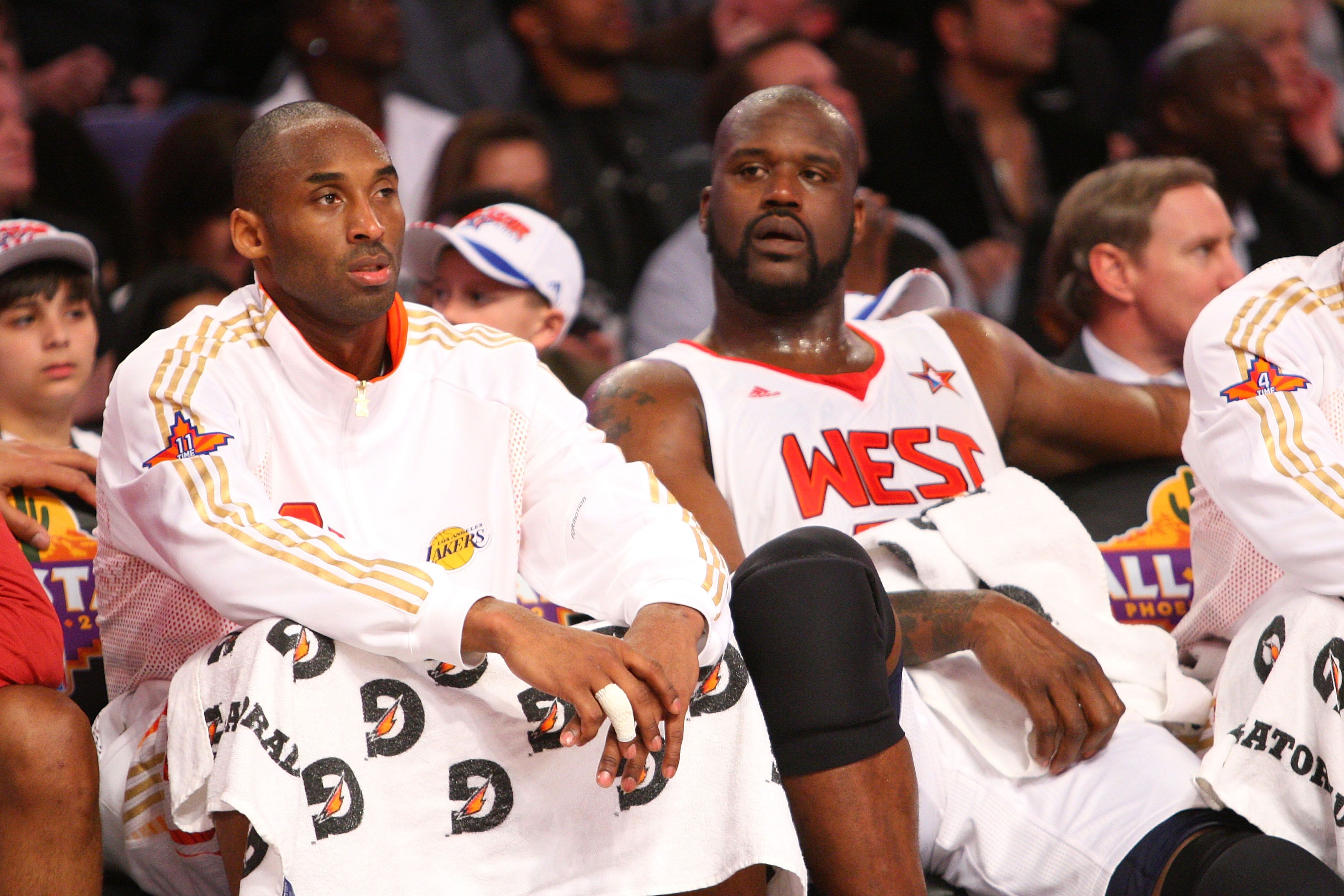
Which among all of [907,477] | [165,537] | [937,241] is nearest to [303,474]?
[165,537]

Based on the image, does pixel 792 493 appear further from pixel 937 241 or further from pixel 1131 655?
pixel 937 241

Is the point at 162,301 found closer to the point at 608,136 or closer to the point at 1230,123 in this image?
the point at 608,136

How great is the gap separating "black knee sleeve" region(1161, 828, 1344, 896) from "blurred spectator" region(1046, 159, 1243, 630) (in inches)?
35.6

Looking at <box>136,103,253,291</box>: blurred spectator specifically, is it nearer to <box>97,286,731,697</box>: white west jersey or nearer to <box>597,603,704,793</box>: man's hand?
<box>97,286,731,697</box>: white west jersey

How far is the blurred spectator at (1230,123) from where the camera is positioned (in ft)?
16.0

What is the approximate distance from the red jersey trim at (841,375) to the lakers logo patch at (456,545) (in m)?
0.87

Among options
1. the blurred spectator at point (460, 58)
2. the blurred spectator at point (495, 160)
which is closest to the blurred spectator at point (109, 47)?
the blurred spectator at point (460, 58)

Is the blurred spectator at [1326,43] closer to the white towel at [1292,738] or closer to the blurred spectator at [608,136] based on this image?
the blurred spectator at [608,136]

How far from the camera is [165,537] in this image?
6.84ft

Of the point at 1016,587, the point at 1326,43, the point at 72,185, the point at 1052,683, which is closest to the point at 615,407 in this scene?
the point at 1016,587

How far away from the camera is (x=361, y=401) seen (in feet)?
7.54

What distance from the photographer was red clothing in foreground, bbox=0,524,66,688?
210 centimetres

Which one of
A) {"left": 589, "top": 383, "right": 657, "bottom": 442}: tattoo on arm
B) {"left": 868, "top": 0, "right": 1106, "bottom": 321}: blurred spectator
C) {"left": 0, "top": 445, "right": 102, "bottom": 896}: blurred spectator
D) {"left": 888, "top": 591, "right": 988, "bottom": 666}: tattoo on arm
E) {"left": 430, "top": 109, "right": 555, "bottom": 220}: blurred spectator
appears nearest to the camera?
{"left": 0, "top": 445, "right": 102, "bottom": 896}: blurred spectator

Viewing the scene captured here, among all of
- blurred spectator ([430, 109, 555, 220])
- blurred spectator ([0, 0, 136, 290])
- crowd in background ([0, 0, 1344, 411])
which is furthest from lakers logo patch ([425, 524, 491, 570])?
blurred spectator ([0, 0, 136, 290])
